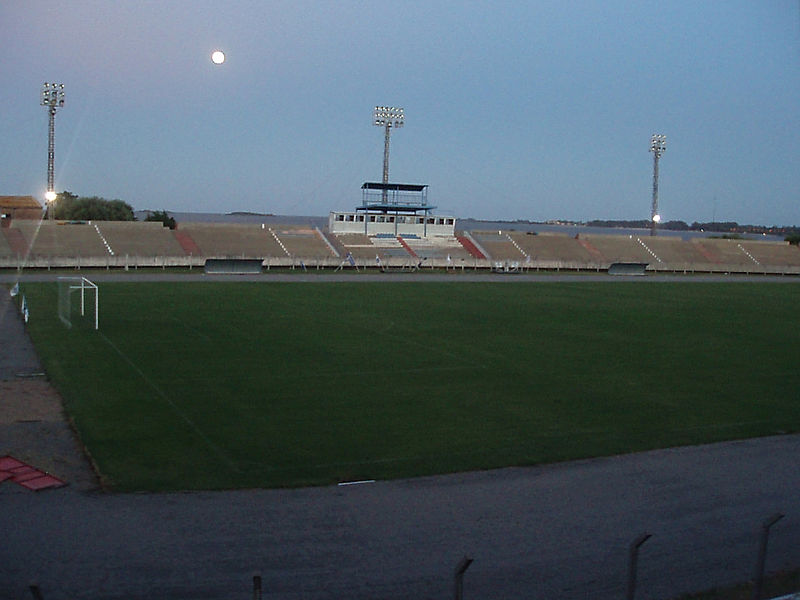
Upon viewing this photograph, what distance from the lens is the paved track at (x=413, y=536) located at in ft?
27.6

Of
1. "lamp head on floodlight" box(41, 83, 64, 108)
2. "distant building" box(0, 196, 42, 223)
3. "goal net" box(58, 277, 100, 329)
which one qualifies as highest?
"lamp head on floodlight" box(41, 83, 64, 108)

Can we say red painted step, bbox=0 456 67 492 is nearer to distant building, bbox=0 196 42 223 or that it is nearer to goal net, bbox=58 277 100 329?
goal net, bbox=58 277 100 329

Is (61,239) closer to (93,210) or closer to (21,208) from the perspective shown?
(21,208)

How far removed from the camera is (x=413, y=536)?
9828mm

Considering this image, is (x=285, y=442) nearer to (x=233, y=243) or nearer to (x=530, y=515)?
(x=530, y=515)

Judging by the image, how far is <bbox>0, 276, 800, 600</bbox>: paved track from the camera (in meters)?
8.41

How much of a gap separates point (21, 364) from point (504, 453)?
13006 mm

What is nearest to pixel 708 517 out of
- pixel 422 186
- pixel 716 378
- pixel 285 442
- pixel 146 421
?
pixel 285 442

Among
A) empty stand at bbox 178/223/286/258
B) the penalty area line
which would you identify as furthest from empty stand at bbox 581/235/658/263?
the penalty area line

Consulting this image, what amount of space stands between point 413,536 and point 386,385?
899 centimetres

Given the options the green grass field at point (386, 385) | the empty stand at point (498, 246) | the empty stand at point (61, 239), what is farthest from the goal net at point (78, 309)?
the empty stand at point (498, 246)

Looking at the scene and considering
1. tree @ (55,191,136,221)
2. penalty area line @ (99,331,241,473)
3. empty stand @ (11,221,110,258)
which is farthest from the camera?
tree @ (55,191,136,221)

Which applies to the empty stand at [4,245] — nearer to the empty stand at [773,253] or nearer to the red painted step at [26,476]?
the red painted step at [26,476]

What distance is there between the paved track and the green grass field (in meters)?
1.00
